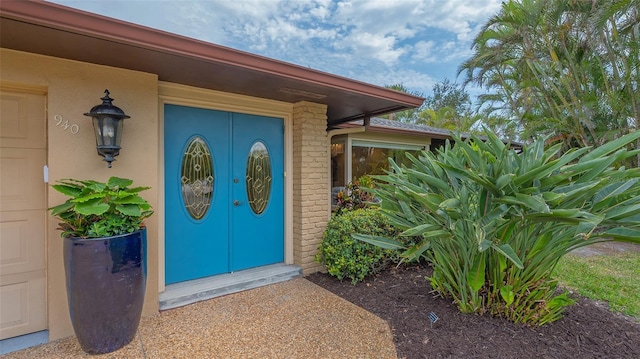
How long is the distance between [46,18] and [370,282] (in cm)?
415

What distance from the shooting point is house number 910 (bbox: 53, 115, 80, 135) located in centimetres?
280

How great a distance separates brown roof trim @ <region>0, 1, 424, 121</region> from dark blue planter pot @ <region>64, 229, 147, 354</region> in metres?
1.60

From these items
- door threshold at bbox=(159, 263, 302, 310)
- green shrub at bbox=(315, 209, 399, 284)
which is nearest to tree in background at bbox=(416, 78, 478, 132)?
green shrub at bbox=(315, 209, 399, 284)

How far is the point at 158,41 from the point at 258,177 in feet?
7.65

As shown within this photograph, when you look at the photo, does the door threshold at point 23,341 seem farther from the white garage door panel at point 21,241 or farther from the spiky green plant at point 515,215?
the spiky green plant at point 515,215

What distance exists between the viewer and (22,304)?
2865 mm

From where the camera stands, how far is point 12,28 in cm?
224

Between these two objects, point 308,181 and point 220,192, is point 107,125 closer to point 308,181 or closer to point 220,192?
point 220,192

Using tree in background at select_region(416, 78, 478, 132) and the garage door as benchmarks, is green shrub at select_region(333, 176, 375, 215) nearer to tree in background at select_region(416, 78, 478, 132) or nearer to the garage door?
the garage door

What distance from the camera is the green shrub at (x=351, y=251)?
4.17 metres

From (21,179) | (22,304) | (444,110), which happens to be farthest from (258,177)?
(444,110)

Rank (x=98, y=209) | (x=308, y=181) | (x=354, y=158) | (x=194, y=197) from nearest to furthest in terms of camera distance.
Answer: (x=98, y=209) → (x=194, y=197) → (x=308, y=181) → (x=354, y=158)

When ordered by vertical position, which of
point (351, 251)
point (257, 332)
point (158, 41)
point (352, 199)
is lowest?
point (257, 332)

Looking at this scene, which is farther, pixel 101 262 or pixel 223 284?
pixel 223 284
